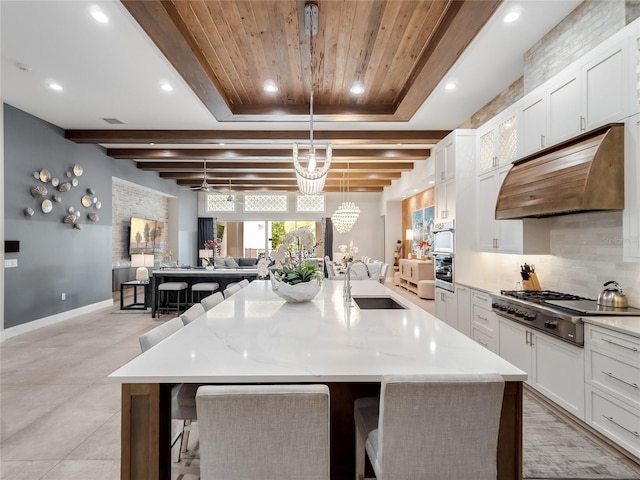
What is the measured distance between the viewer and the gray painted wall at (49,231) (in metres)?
4.81

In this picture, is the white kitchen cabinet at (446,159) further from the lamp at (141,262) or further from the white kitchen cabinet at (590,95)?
the lamp at (141,262)

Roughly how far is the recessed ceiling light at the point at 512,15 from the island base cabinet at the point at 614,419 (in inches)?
116

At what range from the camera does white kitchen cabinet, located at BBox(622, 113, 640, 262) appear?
2.15 m

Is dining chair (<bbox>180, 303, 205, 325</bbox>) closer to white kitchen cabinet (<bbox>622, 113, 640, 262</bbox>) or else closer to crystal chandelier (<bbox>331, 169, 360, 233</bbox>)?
white kitchen cabinet (<bbox>622, 113, 640, 262</bbox>)

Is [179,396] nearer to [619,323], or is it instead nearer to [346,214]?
[619,323]

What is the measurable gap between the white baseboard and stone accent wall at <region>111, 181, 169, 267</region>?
1.60 m

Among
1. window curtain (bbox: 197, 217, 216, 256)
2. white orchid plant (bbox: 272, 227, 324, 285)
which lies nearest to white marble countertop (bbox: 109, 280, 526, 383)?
white orchid plant (bbox: 272, 227, 324, 285)

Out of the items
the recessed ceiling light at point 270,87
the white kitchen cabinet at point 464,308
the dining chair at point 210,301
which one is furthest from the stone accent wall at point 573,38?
the dining chair at point 210,301

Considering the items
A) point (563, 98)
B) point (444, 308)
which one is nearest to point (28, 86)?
point (563, 98)

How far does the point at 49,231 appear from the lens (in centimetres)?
546

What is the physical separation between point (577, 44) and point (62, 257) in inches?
290

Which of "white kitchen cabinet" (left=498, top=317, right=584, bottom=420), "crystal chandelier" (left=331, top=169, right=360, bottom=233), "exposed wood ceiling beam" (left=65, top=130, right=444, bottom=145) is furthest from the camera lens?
"crystal chandelier" (left=331, top=169, right=360, bottom=233)

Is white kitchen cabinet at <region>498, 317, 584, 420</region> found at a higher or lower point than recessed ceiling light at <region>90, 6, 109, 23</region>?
lower

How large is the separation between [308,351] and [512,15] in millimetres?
Answer: 3263
